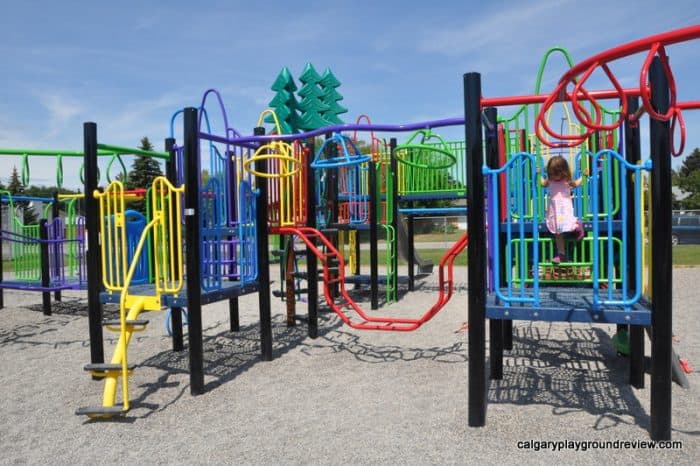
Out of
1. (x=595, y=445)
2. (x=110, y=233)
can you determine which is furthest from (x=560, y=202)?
(x=110, y=233)

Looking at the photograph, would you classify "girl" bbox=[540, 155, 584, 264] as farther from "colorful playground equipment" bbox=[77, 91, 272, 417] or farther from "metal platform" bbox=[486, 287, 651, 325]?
"colorful playground equipment" bbox=[77, 91, 272, 417]

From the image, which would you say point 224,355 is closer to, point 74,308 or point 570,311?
point 570,311

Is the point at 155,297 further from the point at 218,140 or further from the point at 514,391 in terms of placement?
the point at 514,391

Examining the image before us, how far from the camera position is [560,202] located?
5012 mm

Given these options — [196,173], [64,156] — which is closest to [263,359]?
[196,173]

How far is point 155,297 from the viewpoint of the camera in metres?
5.30

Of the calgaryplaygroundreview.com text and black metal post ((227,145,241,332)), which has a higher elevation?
black metal post ((227,145,241,332))

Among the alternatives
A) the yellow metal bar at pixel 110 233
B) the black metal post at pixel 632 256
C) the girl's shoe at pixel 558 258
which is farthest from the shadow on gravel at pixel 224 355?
the black metal post at pixel 632 256

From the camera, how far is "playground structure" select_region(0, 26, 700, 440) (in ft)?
12.2

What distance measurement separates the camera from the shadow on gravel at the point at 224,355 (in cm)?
548

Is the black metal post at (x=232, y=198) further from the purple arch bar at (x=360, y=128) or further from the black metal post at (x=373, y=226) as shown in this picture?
the black metal post at (x=373, y=226)

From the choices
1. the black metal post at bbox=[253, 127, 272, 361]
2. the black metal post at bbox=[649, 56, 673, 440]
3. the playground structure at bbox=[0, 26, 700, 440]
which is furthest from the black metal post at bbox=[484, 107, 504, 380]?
the black metal post at bbox=[253, 127, 272, 361]

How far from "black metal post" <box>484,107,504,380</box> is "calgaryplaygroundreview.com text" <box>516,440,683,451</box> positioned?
1.35m

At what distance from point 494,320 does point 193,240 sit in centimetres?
279
